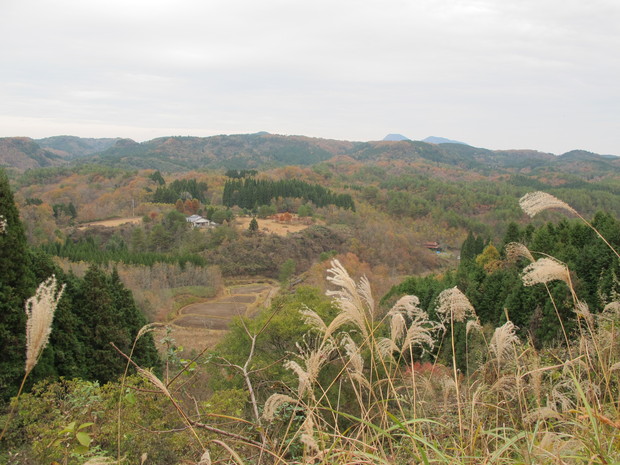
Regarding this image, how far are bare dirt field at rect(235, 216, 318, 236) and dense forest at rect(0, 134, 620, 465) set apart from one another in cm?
59

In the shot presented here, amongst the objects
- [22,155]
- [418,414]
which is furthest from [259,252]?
[22,155]

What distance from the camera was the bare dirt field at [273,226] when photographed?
54.1 meters

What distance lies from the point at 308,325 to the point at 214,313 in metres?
26.9

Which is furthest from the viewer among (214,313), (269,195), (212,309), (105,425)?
(269,195)

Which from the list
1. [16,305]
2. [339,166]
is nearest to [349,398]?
[16,305]

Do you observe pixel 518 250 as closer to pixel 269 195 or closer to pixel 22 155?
pixel 269 195

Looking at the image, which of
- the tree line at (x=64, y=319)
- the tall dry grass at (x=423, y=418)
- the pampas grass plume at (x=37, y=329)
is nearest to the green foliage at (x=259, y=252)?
the tree line at (x=64, y=319)

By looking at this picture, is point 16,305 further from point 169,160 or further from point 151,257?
point 169,160

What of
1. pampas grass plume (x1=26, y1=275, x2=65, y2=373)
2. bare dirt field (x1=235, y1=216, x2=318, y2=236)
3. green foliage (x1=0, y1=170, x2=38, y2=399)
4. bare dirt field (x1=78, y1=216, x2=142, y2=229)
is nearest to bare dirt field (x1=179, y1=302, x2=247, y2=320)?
bare dirt field (x1=235, y1=216, x2=318, y2=236)

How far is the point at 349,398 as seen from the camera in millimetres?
10086

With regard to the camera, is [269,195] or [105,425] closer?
[105,425]

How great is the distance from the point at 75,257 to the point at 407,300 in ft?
125

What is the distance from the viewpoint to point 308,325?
820cm

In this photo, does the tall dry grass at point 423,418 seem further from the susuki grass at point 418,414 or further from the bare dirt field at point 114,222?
the bare dirt field at point 114,222
